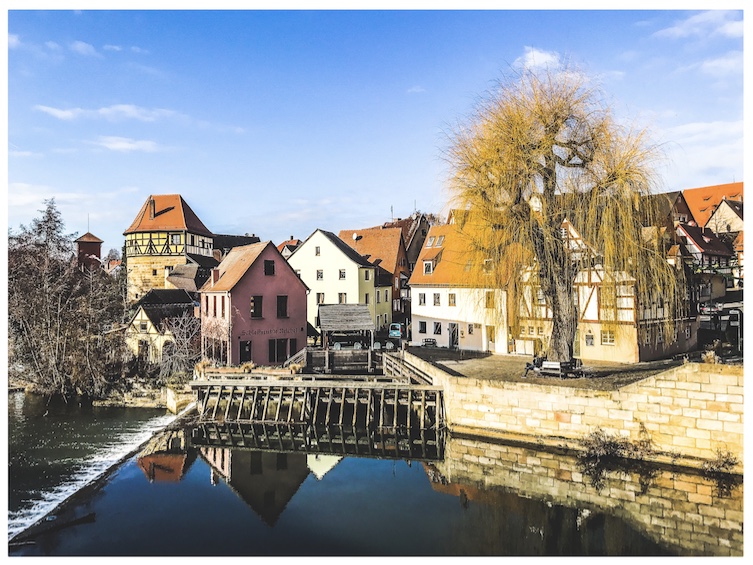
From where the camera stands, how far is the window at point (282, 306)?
2658 centimetres

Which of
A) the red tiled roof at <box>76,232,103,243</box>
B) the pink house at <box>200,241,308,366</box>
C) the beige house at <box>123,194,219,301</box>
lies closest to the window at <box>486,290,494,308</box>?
the pink house at <box>200,241,308,366</box>

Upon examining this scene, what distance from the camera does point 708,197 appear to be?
150 feet

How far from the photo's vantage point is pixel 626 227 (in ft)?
52.7

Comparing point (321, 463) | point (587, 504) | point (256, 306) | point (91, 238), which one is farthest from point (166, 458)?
point (91, 238)

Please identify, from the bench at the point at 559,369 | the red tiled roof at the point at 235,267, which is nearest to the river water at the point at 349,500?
the bench at the point at 559,369

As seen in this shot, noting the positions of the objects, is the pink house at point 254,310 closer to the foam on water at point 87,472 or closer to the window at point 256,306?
the window at point 256,306

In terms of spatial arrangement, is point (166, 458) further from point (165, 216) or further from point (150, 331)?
point (165, 216)

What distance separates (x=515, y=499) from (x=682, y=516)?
11.4 feet

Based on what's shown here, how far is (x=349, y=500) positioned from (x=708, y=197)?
46.4 metres

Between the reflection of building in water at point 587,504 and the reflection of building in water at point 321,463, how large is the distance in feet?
9.13

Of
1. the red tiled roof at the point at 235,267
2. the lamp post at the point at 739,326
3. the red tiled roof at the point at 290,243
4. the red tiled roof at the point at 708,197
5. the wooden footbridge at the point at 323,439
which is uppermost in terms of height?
the red tiled roof at the point at 708,197

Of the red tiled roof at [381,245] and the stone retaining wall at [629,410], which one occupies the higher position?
the red tiled roof at [381,245]

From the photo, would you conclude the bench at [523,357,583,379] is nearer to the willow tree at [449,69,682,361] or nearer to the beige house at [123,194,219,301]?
the willow tree at [449,69,682,361]

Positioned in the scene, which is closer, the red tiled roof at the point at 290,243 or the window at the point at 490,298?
the window at the point at 490,298
